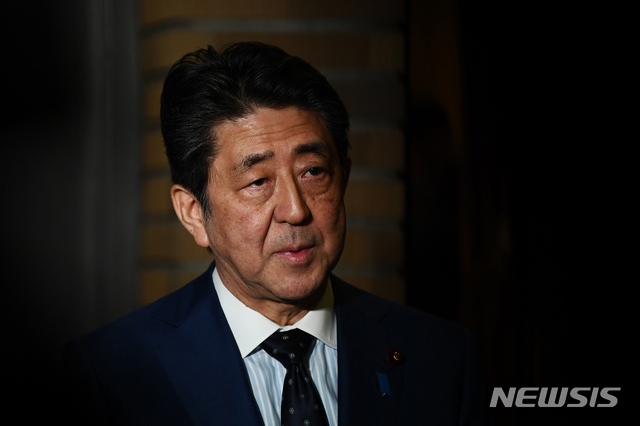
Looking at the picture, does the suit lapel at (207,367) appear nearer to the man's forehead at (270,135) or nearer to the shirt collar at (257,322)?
the shirt collar at (257,322)

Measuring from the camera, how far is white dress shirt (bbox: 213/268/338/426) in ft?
3.96

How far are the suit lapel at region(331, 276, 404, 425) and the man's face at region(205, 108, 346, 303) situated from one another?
0.15 metres

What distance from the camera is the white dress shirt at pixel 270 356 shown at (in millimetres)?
1208

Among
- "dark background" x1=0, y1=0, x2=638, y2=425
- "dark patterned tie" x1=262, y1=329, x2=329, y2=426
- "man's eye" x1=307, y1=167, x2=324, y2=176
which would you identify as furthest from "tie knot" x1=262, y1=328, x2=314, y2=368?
"dark background" x1=0, y1=0, x2=638, y2=425

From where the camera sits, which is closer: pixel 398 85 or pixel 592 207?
pixel 592 207

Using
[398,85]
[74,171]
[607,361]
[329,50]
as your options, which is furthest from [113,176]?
[607,361]

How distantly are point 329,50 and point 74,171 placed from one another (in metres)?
0.68

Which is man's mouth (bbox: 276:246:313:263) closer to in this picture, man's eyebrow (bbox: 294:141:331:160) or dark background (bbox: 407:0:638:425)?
man's eyebrow (bbox: 294:141:331:160)

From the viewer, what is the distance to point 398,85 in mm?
1763

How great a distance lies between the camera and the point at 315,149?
1210mm

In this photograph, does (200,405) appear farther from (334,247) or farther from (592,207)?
(592,207)

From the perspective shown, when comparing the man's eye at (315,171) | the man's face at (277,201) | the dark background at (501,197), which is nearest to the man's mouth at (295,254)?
the man's face at (277,201)

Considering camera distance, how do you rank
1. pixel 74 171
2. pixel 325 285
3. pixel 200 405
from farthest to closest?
pixel 74 171
pixel 325 285
pixel 200 405

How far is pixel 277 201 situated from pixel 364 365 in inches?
13.6
